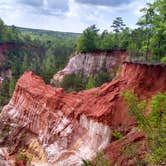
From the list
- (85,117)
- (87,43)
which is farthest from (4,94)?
(85,117)

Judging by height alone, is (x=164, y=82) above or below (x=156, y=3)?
below

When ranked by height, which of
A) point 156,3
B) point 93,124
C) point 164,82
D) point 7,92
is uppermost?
point 156,3

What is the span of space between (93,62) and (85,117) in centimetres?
5558

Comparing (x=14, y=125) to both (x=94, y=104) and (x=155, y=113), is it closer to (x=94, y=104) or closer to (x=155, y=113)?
(x=94, y=104)

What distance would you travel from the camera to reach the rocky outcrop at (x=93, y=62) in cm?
9031

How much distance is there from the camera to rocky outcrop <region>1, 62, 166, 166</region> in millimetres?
35469

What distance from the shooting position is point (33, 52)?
474ft

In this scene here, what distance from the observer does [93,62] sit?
93.6 metres

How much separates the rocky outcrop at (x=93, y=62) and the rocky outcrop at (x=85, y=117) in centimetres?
4306

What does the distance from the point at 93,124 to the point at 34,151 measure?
8.82 m

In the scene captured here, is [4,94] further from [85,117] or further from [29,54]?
[29,54]

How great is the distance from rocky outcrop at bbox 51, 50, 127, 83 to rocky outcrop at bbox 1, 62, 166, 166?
4306 centimetres

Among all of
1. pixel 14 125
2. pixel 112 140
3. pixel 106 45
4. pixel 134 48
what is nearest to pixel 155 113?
pixel 112 140

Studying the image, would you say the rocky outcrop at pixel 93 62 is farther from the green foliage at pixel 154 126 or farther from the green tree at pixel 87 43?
the green foliage at pixel 154 126
